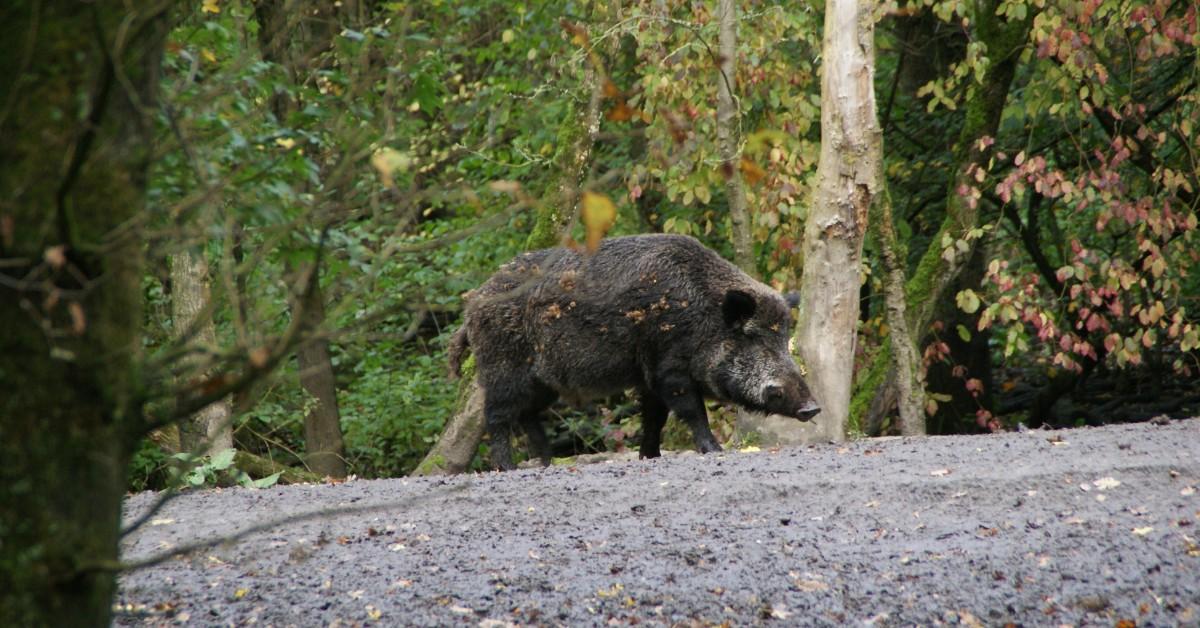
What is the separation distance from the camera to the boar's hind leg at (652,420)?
32.6ft

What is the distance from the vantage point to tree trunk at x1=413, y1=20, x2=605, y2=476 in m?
11.4

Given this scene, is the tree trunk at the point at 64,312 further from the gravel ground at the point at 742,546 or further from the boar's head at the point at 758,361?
the boar's head at the point at 758,361

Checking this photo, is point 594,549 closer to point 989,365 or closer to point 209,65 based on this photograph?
point 209,65

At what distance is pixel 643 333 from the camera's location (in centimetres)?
946

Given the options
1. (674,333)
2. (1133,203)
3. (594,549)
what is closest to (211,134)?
(594,549)

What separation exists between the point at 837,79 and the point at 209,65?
16.5ft

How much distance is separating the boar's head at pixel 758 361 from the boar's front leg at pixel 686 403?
198mm

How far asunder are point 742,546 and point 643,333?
156 inches

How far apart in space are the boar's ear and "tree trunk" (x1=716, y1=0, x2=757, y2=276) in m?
1.27

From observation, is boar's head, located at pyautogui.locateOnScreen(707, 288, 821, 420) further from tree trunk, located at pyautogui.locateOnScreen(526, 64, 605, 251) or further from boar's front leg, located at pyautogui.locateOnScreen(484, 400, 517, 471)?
tree trunk, located at pyautogui.locateOnScreen(526, 64, 605, 251)

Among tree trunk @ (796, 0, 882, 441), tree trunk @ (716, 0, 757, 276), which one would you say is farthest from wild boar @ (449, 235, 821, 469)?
tree trunk @ (716, 0, 757, 276)

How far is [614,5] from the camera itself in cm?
1198

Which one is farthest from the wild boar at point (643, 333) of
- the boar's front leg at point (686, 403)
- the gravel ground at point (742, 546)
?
the gravel ground at point (742, 546)

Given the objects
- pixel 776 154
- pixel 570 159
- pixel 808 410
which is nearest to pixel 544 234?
pixel 570 159
